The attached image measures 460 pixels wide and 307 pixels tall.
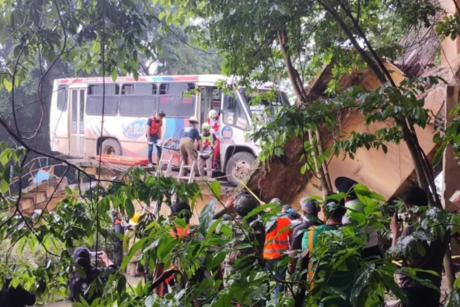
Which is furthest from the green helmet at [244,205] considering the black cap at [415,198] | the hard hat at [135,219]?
the black cap at [415,198]

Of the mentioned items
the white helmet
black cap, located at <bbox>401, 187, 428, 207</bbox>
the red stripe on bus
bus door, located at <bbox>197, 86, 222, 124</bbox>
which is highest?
the red stripe on bus

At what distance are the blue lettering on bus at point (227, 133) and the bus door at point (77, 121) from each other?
607 centimetres

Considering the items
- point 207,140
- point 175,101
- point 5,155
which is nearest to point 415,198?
point 5,155

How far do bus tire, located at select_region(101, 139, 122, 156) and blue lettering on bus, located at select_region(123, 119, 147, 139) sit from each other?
20.8 inches

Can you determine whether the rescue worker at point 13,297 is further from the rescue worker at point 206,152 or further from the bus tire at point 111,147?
the bus tire at point 111,147

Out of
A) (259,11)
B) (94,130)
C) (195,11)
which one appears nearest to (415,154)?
(259,11)

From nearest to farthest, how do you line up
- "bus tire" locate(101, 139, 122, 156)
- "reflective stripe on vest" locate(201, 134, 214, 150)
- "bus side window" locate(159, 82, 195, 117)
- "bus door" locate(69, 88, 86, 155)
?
1. "reflective stripe on vest" locate(201, 134, 214, 150)
2. "bus side window" locate(159, 82, 195, 117)
3. "bus tire" locate(101, 139, 122, 156)
4. "bus door" locate(69, 88, 86, 155)

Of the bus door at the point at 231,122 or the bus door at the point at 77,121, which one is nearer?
the bus door at the point at 231,122

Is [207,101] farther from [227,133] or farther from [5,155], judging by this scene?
[5,155]

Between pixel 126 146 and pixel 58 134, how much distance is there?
388 centimetres

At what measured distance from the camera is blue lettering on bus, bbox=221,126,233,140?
11125 mm

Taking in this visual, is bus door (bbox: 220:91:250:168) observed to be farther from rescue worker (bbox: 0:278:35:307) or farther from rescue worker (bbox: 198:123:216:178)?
rescue worker (bbox: 0:278:35:307)

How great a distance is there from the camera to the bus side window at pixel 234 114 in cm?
1092

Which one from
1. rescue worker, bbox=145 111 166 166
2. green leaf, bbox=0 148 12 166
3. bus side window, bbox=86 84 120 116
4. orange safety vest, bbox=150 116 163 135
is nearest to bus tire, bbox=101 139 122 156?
bus side window, bbox=86 84 120 116
